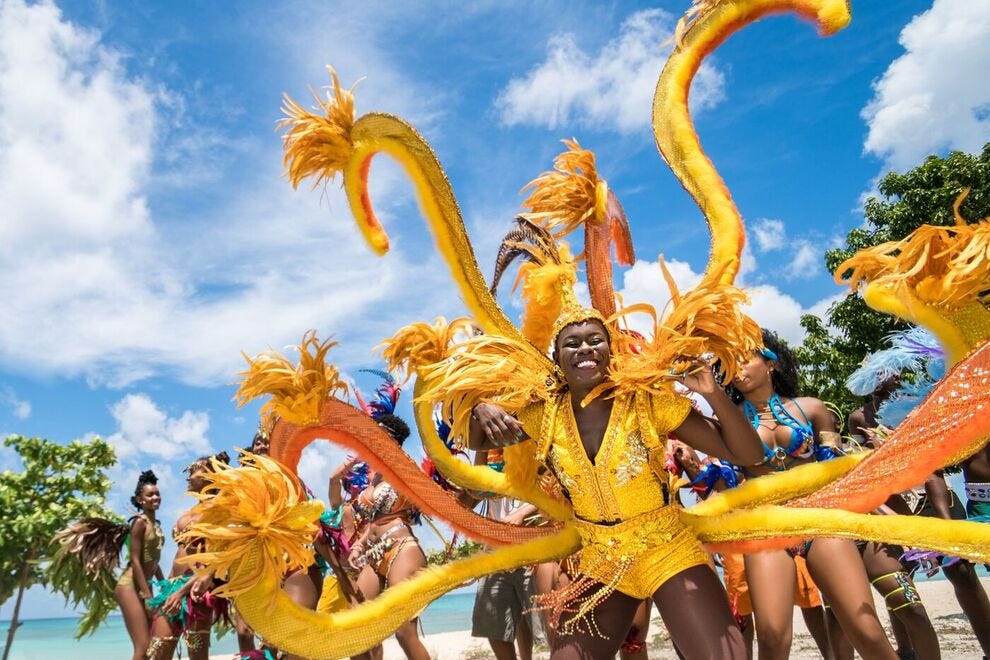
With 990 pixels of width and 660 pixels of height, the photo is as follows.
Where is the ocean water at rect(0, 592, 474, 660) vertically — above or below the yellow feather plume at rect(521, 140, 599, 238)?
above

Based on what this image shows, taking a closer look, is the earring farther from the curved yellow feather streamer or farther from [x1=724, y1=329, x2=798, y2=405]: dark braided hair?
[x1=724, y1=329, x2=798, y2=405]: dark braided hair

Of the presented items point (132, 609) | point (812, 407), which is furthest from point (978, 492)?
point (132, 609)

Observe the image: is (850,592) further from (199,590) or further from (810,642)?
(810,642)

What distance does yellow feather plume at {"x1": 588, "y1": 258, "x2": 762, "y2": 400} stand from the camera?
3016 mm

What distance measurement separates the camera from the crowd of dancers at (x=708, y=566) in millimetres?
3666

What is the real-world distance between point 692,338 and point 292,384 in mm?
1715

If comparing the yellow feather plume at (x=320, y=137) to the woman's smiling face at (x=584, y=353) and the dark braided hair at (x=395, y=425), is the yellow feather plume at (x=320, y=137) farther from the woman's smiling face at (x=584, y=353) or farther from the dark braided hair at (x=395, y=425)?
the dark braided hair at (x=395, y=425)

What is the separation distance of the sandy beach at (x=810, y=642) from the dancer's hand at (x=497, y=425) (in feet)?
17.8

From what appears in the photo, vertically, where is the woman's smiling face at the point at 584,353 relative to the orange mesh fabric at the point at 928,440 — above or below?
above

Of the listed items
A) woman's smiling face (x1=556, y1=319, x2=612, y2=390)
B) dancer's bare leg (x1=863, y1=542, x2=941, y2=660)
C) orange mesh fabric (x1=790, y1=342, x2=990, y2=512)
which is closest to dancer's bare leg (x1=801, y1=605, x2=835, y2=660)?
dancer's bare leg (x1=863, y1=542, x2=941, y2=660)

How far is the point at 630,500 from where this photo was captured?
3041 mm

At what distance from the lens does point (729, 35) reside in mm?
4082

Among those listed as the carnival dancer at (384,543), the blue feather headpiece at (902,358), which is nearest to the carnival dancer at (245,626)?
the carnival dancer at (384,543)

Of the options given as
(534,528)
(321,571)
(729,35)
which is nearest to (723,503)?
(534,528)
